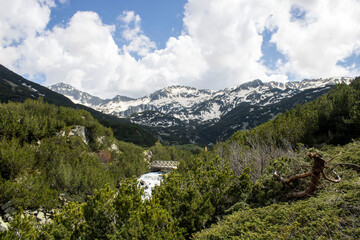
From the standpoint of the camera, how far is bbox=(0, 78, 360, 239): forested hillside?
5.35 metres

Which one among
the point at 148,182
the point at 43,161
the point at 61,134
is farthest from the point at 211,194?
the point at 61,134

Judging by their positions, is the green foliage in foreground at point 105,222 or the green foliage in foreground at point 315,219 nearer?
the green foliage in foreground at point 315,219

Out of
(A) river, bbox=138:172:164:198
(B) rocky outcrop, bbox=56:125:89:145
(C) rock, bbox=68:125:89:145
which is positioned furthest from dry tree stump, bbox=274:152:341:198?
(C) rock, bbox=68:125:89:145

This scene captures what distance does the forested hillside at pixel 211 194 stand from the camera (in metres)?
5.35

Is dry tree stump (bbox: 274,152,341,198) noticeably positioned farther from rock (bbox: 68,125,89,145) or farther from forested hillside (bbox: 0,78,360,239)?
rock (bbox: 68,125,89,145)

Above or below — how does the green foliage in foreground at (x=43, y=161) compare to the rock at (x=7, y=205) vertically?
above

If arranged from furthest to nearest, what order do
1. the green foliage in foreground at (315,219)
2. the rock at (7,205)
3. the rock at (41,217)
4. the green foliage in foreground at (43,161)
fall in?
1. the green foliage in foreground at (43,161)
2. the rock at (41,217)
3. the rock at (7,205)
4. the green foliage in foreground at (315,219)

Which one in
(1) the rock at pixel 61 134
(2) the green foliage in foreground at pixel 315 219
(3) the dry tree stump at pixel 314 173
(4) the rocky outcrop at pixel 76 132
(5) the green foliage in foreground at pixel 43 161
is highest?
(3) the dry tree stump at pixel 314 173

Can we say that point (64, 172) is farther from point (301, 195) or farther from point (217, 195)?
point (301, 195)

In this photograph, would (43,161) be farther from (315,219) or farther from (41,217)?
(315,219)

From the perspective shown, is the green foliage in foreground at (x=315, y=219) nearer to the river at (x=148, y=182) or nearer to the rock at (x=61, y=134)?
the river at (x=148, y=182)

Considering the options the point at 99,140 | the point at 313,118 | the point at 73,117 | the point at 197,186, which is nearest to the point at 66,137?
the point at 73,117

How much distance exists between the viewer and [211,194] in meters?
9.71

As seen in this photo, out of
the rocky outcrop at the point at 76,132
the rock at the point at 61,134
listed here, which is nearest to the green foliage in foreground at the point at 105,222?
the rock at the point at 61,134
